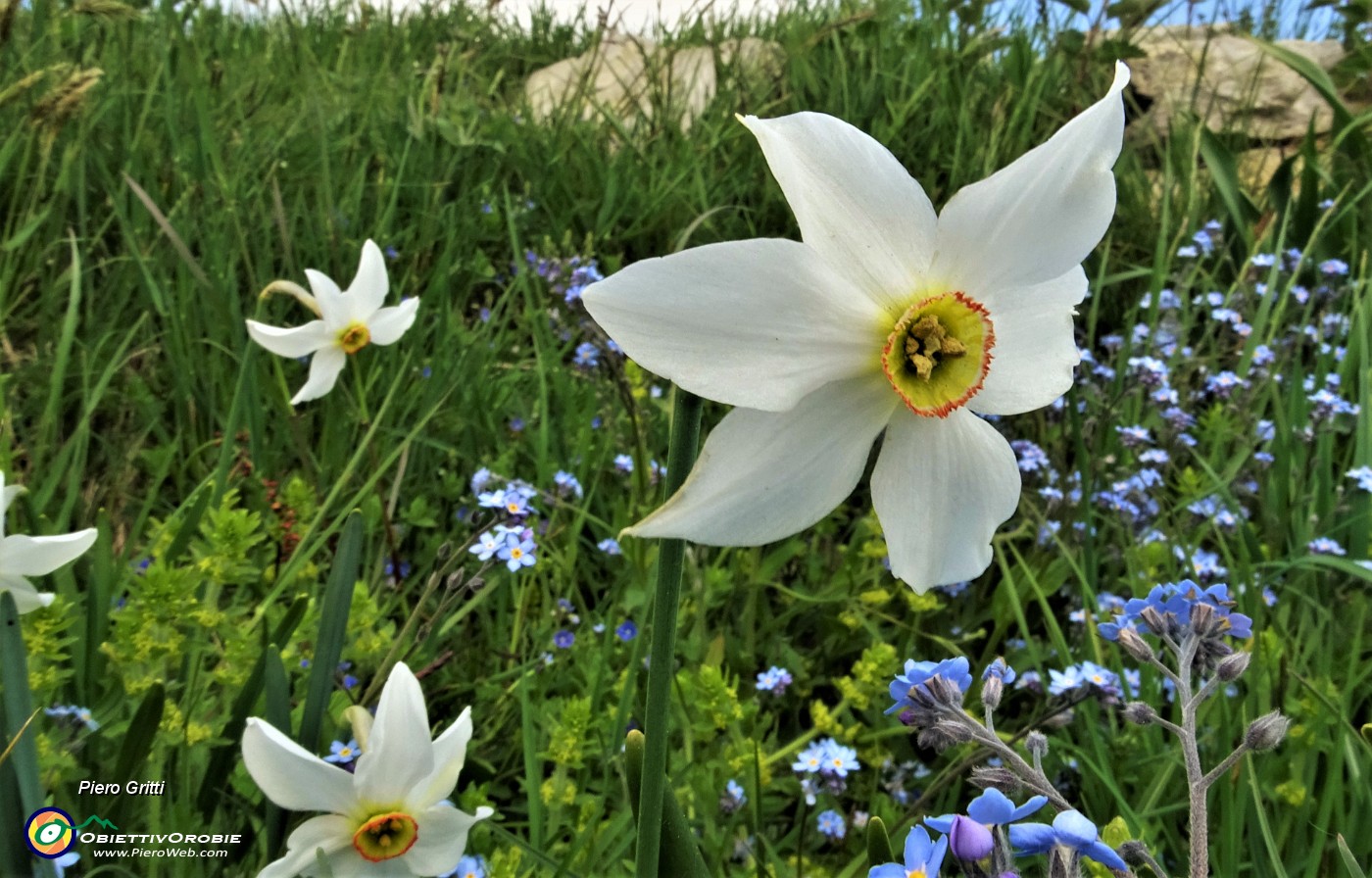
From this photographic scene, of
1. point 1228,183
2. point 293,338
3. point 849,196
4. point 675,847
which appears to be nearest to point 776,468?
point 849,196

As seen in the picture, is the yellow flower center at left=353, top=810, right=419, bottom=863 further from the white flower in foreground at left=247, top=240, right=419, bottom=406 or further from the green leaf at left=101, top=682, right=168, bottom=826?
→ the white flower in foreground at left=247, top=240, right=419, bottom=406

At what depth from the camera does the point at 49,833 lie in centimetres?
101

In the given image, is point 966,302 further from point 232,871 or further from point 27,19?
point 27,19

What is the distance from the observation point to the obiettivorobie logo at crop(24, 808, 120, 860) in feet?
3.15

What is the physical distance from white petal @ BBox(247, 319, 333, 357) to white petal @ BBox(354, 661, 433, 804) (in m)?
1.13

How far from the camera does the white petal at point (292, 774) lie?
92 centimetres

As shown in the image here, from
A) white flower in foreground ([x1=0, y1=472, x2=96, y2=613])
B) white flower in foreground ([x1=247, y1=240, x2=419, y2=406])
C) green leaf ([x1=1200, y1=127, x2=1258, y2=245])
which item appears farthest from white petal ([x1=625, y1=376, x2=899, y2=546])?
green leaf ([x1=1200, y1=127, x2=1258, y2=245])

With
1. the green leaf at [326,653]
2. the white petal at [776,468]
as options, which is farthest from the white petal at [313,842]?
the white petal at [776,468]

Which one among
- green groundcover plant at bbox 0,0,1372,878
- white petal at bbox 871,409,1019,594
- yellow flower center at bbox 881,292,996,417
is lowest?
green groundcover plant at bbox 0,0,1372,878

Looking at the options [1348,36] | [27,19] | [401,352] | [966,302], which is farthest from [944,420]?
[1348,36]

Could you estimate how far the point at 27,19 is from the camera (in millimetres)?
4227

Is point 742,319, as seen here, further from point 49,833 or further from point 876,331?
point 49,833

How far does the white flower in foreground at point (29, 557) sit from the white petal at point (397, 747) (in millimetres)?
379

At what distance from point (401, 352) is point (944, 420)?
223cm
